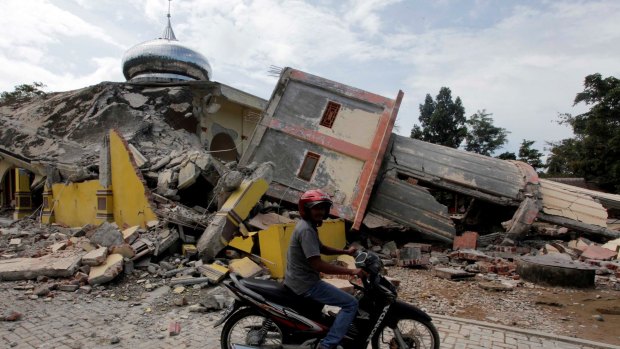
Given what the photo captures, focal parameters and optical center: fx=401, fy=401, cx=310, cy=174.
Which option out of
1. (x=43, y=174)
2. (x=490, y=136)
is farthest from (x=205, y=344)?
(x=490, y=136)

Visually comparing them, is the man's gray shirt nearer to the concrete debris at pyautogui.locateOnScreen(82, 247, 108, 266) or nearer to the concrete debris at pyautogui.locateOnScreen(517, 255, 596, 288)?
the concrete debris at pyautogui.locateOnScreen(82, 247, 108, 266)

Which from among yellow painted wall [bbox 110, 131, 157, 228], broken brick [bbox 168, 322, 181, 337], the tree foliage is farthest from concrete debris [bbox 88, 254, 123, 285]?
the tree foliage

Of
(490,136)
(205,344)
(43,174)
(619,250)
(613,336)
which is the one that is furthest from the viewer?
(490,136)

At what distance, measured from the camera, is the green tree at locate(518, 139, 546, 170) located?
31.1 m

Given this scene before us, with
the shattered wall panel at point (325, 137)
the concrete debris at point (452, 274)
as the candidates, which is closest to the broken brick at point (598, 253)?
the concrete debris at point (452, 274)

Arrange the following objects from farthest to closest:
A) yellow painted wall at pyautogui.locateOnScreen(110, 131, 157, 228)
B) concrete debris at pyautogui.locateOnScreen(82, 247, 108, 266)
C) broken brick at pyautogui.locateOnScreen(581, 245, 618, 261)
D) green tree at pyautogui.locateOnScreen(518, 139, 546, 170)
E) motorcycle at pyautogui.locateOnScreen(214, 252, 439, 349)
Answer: green tree at pyautogui.locateOnScreen(518, 139, 546, 170), broken brick at pyautogui.locateOnScreen(581, 245, 618, 261), yellow painted wall at pyautogui.locateOnScreen(110, 131, 157, 228), concrete debris at pyautogui.locateOnScreen(82, 247, 108, 266), motorcycle at pyautogui.locateOnScreen(214, 252, 439, 349)

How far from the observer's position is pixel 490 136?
1307 inches

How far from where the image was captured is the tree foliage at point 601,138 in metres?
22.0

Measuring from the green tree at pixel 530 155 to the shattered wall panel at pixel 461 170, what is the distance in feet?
71.0

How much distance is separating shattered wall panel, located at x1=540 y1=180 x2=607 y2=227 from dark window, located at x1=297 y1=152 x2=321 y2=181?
6406mm

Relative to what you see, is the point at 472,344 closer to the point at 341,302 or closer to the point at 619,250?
the point at 341,302

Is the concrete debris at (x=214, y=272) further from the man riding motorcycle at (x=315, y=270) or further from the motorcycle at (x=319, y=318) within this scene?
the man riding motorcycle at (x=315, y=270)

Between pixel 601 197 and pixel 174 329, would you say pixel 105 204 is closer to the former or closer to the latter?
pixel 174 329

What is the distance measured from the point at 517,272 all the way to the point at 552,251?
2645 millimetres
